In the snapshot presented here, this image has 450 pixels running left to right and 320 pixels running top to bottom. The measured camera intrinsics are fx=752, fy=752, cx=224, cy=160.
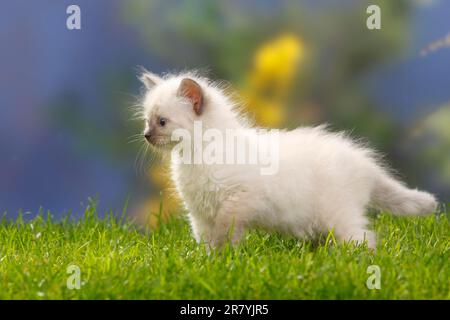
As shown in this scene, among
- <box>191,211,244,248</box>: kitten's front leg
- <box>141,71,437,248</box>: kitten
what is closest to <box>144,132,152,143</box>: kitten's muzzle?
<box>141,71,437,248</box>: kitten

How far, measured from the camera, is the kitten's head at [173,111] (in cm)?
382

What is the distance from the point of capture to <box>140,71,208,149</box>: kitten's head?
382cm

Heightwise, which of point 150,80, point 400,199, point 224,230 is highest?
point 150,80

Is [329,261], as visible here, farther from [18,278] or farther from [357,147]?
[18,278]

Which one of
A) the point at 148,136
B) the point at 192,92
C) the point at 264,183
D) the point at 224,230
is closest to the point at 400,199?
the point at 264,183

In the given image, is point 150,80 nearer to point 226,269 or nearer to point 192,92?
point 192,92

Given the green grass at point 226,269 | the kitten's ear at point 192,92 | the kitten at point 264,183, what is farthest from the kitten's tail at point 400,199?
the kitten's ear at point 192,92

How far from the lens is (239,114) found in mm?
4148

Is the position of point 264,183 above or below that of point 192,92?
below

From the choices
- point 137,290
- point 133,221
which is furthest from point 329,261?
point 133,221

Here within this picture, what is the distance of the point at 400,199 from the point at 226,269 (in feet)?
4.34

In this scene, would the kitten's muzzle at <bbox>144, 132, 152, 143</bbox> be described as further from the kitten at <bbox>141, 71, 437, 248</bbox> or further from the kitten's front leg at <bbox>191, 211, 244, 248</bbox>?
the kitten's front leg at <bbox>191, 211, 244, 248</bbox>

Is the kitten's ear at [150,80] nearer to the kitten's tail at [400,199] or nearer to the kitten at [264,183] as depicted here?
the kitten at [264,183]

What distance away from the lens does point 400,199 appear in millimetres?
4176
